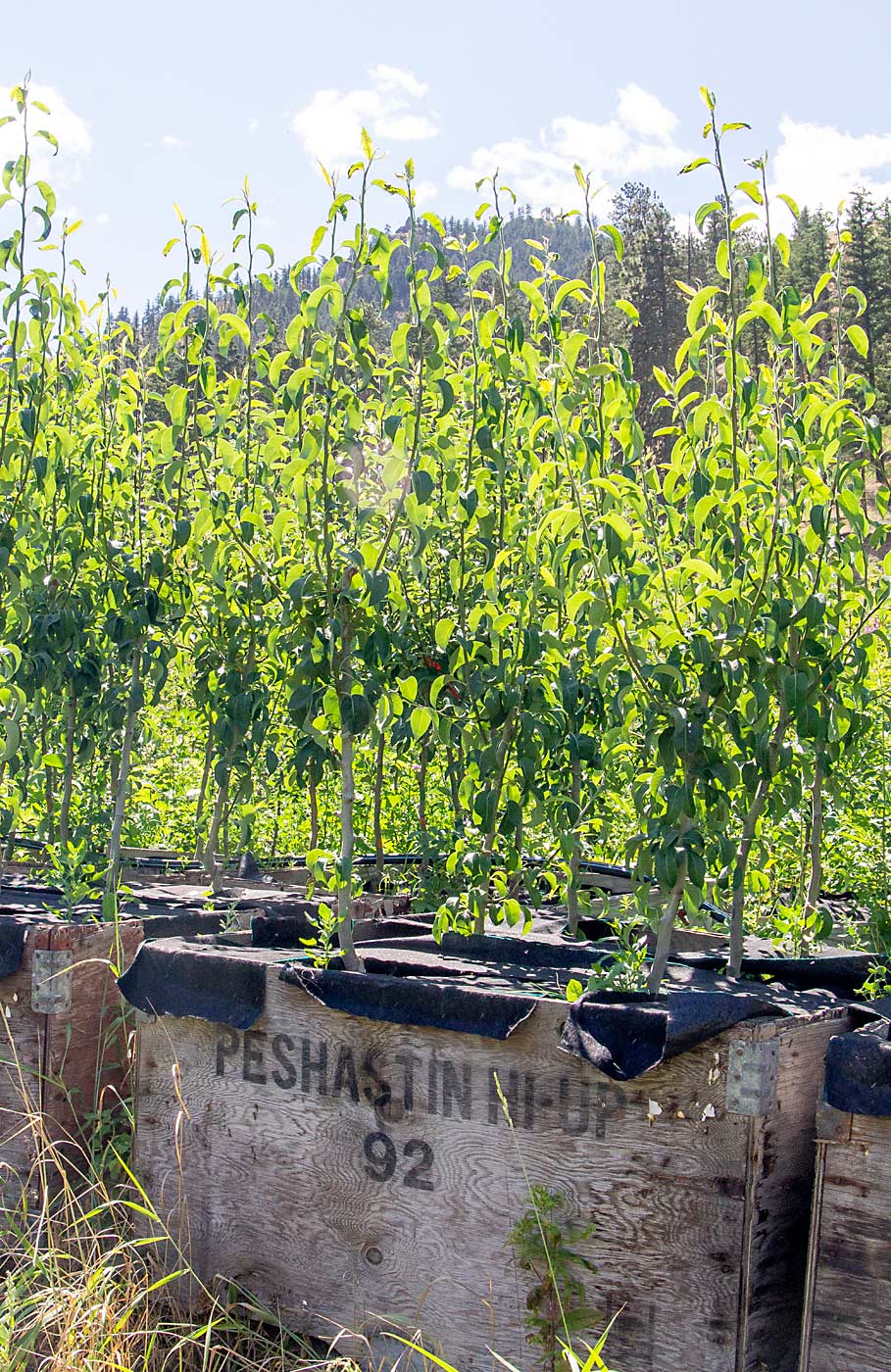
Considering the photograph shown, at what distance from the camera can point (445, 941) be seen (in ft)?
11.6

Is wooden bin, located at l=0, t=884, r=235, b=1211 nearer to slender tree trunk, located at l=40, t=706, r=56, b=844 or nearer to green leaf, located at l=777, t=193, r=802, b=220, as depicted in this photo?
slender tree trunk, located at l=40, t=706, r=56, b=844

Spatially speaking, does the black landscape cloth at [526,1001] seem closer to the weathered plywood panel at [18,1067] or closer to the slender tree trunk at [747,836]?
the slender tree trunk at [747,836]

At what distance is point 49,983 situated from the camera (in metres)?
3.50

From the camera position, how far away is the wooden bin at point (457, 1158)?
8.33ft

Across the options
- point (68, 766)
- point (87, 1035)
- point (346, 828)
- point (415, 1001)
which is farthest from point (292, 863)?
point (415, 1001)

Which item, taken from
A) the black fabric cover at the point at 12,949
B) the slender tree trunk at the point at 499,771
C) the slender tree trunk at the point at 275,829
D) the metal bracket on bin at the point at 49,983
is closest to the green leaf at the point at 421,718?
the slender tree trunk at the point at 499,771

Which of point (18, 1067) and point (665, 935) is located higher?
point (665, 935)

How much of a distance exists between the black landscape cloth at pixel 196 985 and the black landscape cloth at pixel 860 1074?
139cm

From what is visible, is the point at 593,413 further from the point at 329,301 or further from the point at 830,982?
the point at 830,982

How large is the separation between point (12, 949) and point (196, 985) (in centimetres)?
68

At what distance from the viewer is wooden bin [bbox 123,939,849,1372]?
8.33 feet

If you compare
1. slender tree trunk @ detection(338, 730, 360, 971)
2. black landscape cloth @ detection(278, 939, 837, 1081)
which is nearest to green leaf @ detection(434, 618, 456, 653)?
slender tree trunk @ detection(338, 730, 360, 971)

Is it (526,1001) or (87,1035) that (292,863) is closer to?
(87,1035)

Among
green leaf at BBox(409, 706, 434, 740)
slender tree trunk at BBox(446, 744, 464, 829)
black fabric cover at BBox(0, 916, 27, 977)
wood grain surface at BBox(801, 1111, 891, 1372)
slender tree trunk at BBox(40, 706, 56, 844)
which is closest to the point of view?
wood grain surface at BBox(801, 1111, 891, 1372)
